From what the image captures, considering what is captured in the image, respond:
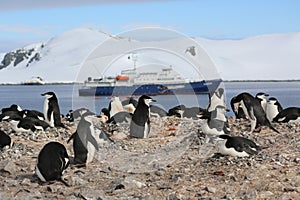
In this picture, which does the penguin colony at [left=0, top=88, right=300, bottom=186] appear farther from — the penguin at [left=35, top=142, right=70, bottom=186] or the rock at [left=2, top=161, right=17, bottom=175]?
the rock at [left=2, top=161, right=17, bottom=175]

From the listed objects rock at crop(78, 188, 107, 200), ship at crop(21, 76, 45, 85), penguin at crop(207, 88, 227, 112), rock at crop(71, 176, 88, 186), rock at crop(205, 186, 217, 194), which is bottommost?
ship at crop(21, 76, 45, 85)

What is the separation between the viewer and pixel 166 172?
275 inches

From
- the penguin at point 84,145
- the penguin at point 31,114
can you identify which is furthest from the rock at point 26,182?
the penguin at point 31,114

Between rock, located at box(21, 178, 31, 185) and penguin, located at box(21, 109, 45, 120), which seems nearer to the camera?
rock, located at box(21, 178, 31, 185)

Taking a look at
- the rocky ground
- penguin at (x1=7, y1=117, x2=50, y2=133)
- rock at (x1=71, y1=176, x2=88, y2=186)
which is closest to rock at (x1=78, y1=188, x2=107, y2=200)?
the rocky ground

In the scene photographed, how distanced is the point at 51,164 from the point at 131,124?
10.5 feet

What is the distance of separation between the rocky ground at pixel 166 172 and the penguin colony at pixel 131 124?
149 mm

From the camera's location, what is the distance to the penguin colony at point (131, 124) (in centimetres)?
678

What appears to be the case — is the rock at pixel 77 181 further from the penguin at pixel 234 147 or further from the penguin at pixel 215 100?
the penguin at pixel 215 100

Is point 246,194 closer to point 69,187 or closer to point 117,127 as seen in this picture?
point 69,187

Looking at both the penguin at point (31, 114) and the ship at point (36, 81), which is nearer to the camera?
the penguin at point (31, 114)

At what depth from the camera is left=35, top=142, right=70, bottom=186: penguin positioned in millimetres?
6582

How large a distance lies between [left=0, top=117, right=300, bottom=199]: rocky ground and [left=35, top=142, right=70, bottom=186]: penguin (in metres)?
0.09

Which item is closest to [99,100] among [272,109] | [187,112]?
[187,112]
